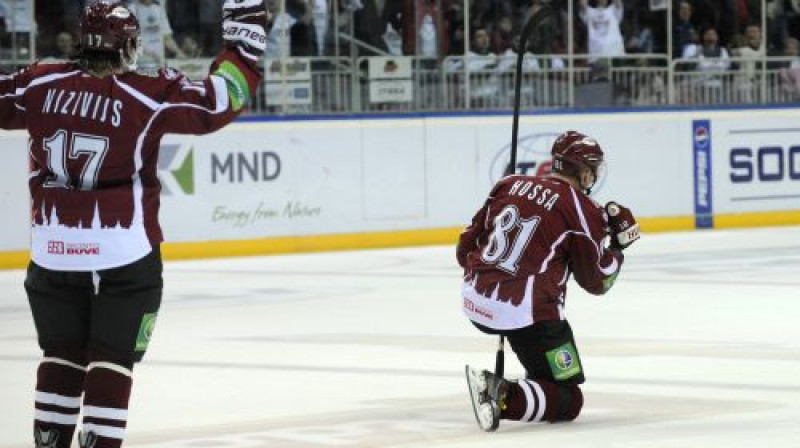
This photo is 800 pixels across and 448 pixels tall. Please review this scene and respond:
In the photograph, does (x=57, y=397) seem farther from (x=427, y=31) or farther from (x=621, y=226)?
(x=427, y=31)

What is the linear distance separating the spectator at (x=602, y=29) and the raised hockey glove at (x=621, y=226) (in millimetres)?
14511

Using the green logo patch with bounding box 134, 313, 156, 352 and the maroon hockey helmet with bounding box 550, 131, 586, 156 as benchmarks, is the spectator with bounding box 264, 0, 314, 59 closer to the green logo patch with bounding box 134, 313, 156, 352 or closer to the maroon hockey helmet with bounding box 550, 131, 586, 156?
the maroon hockey helmet with bounding box 550, 131, 586, 156

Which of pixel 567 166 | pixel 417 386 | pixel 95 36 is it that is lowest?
pixel 417 386

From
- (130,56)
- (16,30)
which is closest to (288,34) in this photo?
(16,30)

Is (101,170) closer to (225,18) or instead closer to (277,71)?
(225,18)

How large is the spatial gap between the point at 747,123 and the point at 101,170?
54.4 ft

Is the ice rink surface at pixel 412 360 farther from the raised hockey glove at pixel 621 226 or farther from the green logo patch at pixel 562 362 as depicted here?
the raised hockey glove at pixel 621 226

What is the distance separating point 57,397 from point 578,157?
2.44m

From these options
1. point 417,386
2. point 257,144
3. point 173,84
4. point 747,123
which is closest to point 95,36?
point 173,84

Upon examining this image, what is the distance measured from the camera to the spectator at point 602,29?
71.4ft

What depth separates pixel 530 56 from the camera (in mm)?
20969

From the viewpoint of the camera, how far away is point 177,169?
18141 millimetres

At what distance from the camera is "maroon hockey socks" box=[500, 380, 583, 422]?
7.22m

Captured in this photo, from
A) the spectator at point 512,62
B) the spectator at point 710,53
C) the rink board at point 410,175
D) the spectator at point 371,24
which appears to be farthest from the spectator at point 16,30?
the spectator at point 710,53
